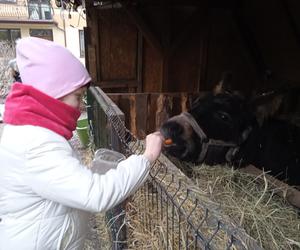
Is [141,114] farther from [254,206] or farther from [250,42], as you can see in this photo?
[250,42]

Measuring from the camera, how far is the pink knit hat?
1.22m

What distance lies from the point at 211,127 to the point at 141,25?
99.9 inches

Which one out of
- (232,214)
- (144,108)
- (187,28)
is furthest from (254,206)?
(187,28)

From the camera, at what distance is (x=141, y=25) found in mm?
4613

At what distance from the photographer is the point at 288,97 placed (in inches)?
145

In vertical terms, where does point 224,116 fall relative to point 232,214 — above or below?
above

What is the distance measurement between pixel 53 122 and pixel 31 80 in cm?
18

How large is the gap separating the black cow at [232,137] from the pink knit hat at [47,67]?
1.15 meters

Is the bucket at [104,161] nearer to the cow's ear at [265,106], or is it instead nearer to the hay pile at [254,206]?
the hay pile at [254,206]

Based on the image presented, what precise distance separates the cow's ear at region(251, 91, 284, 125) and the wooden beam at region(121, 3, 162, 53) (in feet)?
7.22

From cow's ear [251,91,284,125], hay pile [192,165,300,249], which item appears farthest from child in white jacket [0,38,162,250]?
cow's ear [251,91,284,125]

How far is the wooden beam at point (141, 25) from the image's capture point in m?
4.53

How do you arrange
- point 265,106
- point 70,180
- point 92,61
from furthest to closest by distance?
point 92,61, point 265,106, point 70,180

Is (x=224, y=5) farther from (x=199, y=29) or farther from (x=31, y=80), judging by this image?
(x=31, y=80)
